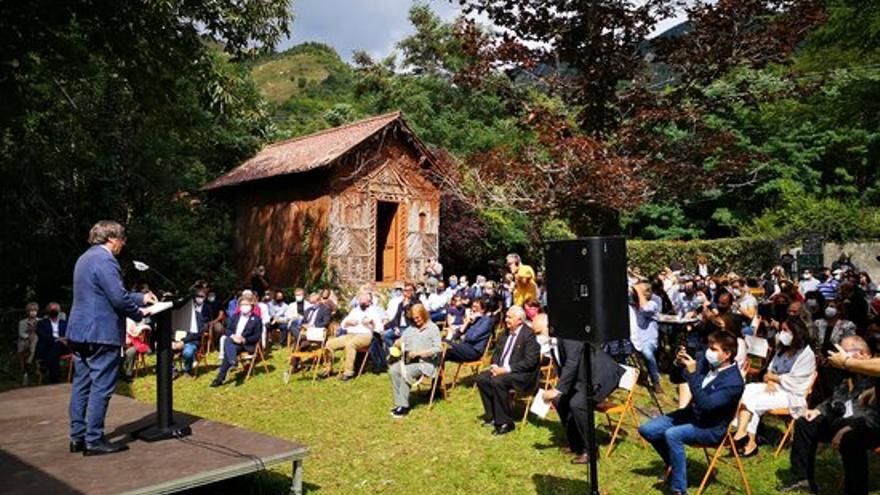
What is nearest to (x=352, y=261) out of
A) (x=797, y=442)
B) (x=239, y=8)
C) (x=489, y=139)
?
(x=239, y=8)

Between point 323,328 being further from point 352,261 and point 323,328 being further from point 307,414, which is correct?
point 352,261

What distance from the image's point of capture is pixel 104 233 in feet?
16.5

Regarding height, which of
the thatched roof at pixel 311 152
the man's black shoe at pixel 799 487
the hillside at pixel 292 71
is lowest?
the man's black shoe at pixel 799 487

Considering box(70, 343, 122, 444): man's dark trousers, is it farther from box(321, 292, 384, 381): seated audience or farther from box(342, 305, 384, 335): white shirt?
box(342, 305, 384, 335): white shirt

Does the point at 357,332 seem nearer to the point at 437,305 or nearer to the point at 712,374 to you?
the point at 437,305

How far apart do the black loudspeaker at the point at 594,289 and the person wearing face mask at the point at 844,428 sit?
178 centimetres

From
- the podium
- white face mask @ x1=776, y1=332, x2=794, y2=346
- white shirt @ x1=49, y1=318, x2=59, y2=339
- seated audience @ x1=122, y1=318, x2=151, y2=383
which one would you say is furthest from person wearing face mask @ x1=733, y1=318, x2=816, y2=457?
white shirt @ x1=49, y1=318, x2=59, y2=339

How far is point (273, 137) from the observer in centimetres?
2420

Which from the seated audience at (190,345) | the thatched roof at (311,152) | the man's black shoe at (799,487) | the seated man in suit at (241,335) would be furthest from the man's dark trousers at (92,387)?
the thatched roof at (311,152)

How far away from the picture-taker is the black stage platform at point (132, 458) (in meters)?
4.38

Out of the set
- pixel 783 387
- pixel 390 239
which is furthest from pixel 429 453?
pixel 390 239

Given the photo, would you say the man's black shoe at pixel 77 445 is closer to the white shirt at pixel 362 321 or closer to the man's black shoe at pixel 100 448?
the man's black shoe at pixel 100 448

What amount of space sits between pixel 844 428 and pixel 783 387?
1386 millimetres

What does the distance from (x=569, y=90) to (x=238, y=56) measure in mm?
6003
